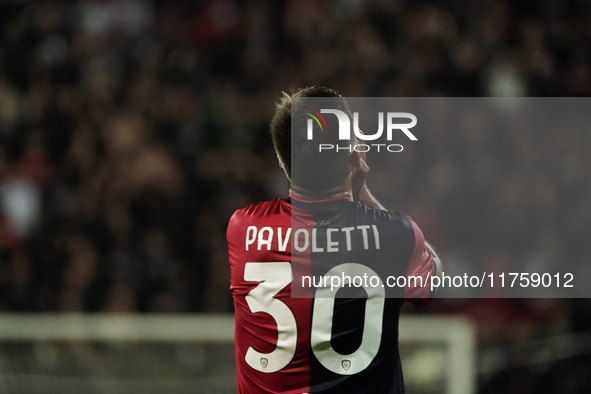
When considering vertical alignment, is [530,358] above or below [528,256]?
below

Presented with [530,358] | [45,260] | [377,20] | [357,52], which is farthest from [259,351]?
[377,20]

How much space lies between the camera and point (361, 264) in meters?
2.35

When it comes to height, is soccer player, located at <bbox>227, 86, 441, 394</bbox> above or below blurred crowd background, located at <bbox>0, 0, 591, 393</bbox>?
below

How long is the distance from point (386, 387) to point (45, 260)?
4415mm

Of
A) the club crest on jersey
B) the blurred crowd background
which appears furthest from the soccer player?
the blurred crowd background

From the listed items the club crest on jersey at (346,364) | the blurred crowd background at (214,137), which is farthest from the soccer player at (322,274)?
the blurred crowd background at (214,137)

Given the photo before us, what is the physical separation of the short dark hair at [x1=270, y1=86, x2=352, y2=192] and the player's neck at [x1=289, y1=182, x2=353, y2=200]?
1cm

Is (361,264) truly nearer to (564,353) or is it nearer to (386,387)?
(386,387)

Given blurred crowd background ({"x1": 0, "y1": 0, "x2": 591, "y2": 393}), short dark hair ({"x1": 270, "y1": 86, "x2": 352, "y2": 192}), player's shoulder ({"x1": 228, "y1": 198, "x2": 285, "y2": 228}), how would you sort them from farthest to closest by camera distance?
blurred crowd background ({"x1": 0, "y1": 0, "x2": 591, "y2": 393}) → player's shoulder ({"x1": 228, "y1": 198, "x2": 285, "y2": 228}) → short dark hair ({"x1": 270, "y1": 86, "x2": 352, "y2": 192})

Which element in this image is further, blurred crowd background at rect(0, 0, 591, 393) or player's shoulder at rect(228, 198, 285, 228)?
blurred crowd background at rect(0, 0, 591, 393)

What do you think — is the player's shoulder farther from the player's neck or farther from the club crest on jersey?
the club crest on jersey

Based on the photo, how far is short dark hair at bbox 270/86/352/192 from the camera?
2312 mm

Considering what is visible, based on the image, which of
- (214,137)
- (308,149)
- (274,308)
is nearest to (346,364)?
(274,308)

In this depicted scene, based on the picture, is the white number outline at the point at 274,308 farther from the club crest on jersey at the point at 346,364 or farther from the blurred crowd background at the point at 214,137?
the blurred crowd background at the point at 214,137
